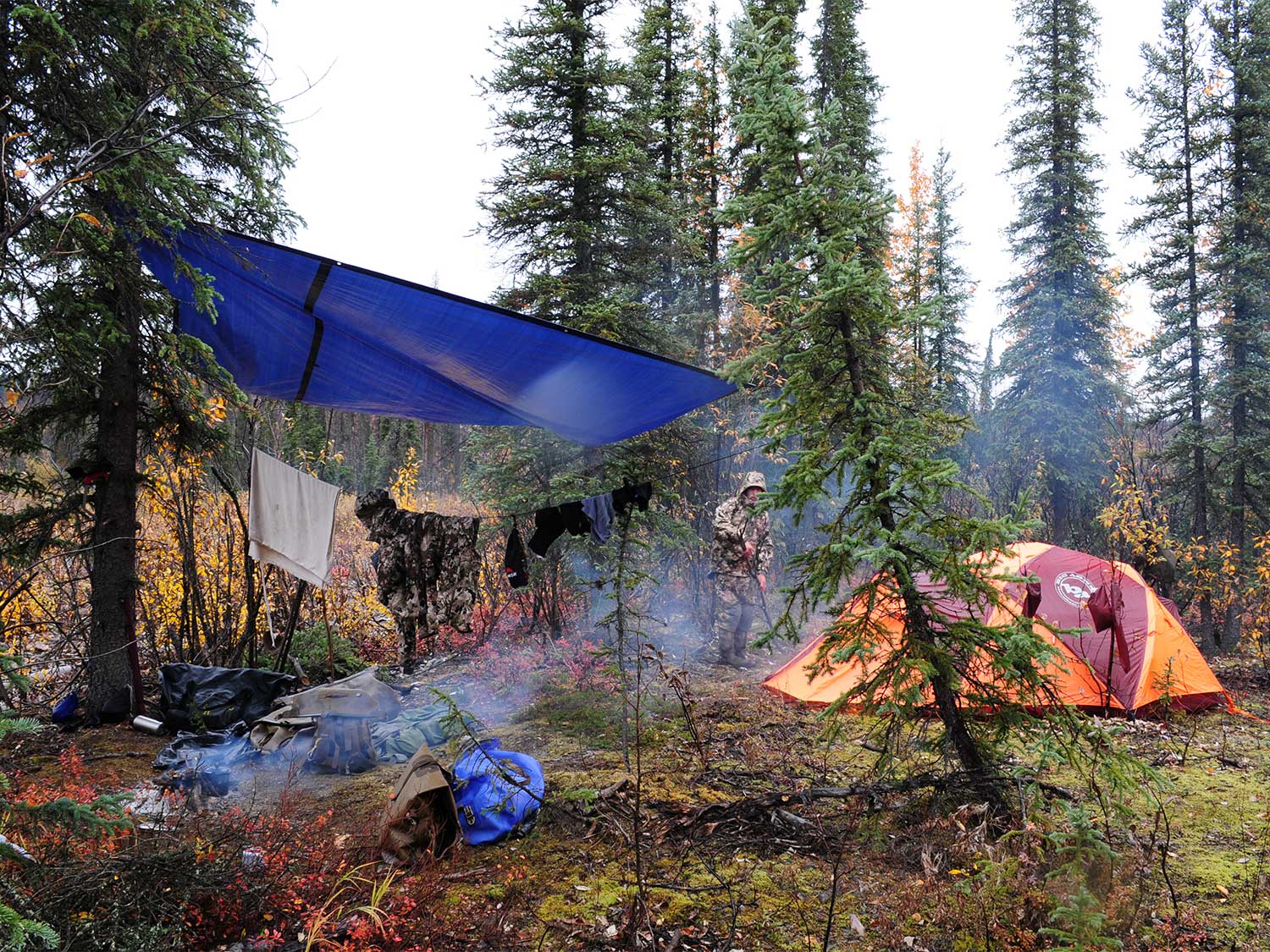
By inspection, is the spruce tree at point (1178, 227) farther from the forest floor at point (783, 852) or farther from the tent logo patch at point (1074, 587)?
the forest floor at point (783, 852)

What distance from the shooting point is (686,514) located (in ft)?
30.1

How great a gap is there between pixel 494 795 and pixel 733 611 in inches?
185

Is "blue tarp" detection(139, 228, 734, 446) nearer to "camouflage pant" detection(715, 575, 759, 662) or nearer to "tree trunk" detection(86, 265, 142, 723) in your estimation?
"tree trunk" detection(86, 265, 142, 723)

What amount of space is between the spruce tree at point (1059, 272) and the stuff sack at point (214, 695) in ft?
39.9

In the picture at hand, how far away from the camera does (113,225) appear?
343cm

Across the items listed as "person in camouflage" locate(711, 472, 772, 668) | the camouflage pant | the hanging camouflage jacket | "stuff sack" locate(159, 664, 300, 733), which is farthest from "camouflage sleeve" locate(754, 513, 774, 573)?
"stuff sack" locate(159, 664, 300, 733)

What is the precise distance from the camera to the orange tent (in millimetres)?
5004

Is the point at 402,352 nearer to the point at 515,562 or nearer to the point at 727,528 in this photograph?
the point at 515,562

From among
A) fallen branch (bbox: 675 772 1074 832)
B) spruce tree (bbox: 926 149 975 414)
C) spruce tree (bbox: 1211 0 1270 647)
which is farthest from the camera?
spruce tree (bbox: 926 149 975 414)

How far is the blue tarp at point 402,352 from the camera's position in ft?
13.2

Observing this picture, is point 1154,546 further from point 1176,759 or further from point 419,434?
point 419,434

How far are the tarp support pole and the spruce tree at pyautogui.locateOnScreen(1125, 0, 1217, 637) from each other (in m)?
11.3

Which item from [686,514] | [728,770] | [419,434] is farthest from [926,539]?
[419,434]

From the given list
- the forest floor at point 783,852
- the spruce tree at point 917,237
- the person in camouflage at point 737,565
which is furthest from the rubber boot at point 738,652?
the spruce tree at point 917,237
